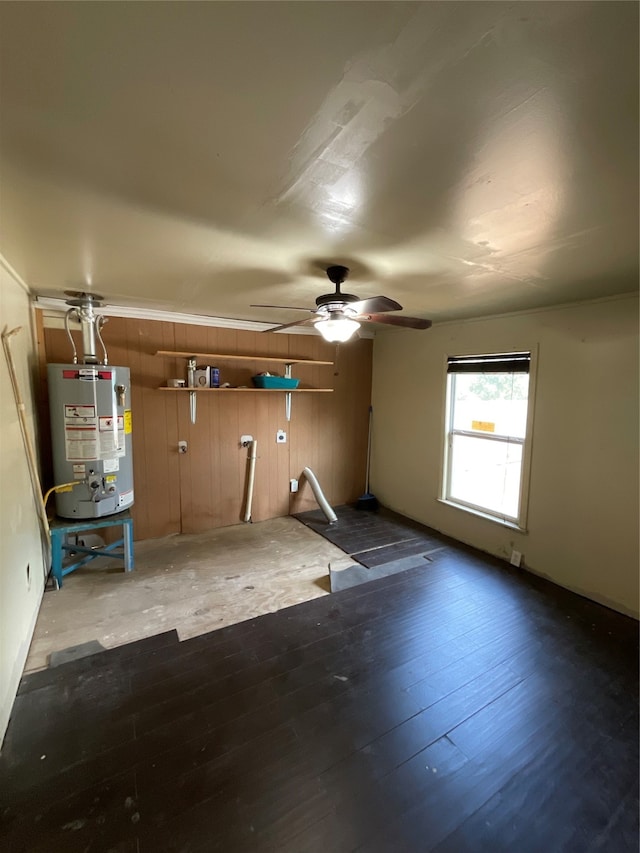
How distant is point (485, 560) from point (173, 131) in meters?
3.75

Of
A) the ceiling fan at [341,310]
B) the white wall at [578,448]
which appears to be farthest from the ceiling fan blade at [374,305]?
the white wall at [578,448]

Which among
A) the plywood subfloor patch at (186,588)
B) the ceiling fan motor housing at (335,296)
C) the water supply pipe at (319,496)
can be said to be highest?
the ceiling fan motor housing at (335,296)

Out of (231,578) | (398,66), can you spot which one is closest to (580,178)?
(398,66)

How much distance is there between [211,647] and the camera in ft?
7.43

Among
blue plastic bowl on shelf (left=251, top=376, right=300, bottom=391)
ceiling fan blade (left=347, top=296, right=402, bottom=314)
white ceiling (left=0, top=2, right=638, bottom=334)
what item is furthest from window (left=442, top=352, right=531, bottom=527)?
ceiling fan blade (left=347, top=296, right=402, bottom=314)

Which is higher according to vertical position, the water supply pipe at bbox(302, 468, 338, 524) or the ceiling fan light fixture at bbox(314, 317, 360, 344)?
the ceiling fan light fixture at bbox(314, 317, 360, 344)

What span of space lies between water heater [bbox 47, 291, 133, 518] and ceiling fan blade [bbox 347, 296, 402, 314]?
6.98 ft

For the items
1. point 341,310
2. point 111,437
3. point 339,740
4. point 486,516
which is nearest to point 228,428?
point 111,437

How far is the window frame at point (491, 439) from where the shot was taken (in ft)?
10.4

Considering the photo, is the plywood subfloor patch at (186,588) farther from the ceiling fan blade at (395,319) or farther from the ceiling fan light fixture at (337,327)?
the ceiling fan blade at (395,319)

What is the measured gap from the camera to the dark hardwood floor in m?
1.35

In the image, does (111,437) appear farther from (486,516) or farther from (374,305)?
(486,516)

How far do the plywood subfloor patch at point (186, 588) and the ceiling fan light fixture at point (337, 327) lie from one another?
197 centimetres

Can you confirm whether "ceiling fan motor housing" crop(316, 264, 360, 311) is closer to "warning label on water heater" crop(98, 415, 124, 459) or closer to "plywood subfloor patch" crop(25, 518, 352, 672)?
"warning label on water heater" crop(98, 415, 124, 459)
